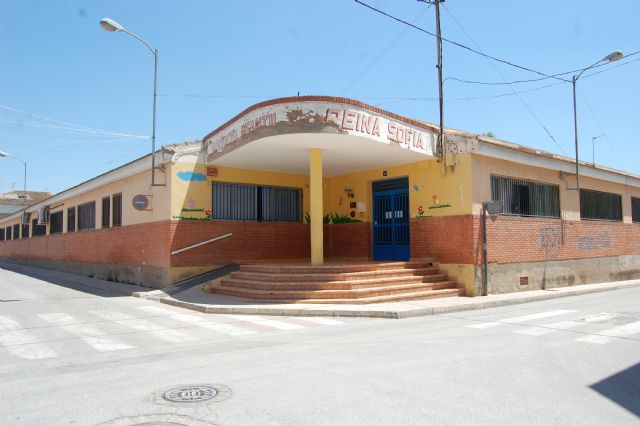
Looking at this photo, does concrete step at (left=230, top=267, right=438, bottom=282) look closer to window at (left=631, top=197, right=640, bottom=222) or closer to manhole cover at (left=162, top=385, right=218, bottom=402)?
manhole cover at (left=162, top=385, right=218, bottom=402)

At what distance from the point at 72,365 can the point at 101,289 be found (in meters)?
11.9

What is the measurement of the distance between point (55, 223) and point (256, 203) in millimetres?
16792

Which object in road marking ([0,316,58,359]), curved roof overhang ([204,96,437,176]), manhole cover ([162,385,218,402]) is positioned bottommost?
road marking ([0,316,58,359])

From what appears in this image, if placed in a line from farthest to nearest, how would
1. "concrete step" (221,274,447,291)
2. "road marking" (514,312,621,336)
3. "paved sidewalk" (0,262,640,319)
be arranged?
"concrete step" (221,274,447,291), "paved sidewalk" (0,262,640,319), "road marking" (514,312,621,336)

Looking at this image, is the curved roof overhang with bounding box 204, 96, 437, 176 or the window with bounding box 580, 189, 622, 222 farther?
the window with bounding box 580, 189, 622, 222

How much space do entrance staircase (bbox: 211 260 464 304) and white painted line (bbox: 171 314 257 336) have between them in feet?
6.92

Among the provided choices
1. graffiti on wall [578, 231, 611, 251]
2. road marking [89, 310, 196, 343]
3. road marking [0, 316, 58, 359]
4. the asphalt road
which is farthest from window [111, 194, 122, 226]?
graffiti on wall [578, 231, 611, 251]

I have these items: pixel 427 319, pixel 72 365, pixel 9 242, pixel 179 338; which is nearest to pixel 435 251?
pixel 427 319

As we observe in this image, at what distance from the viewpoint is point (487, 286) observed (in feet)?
47.4

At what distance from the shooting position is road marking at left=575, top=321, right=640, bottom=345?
820cm

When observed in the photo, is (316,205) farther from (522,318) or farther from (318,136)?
(522,318)

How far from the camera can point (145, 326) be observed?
995 centimetres

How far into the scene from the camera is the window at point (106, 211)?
20.7 meters

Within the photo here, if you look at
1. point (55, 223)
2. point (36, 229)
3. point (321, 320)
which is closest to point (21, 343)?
point (321, 320)
